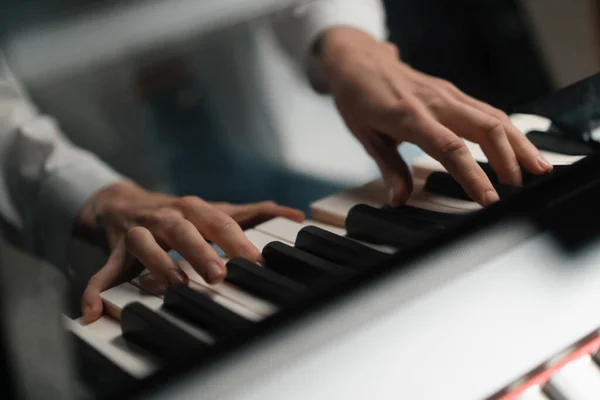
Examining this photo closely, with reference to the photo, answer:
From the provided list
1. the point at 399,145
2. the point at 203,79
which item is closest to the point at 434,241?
the point at 399,145

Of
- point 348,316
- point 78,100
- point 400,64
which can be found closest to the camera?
point 78,100

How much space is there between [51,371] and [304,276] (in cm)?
20

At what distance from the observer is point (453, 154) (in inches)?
24.6

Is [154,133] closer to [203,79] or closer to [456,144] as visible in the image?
[203,79]

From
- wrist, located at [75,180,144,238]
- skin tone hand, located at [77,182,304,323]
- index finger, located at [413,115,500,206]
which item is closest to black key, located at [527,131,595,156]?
index finger, located at [413,115,500,206]

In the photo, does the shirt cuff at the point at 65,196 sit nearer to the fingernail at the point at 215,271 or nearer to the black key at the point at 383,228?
the fingernail at the point at 215,271

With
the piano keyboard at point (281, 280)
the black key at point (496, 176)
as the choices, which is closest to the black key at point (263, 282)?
the piano keyboard at point (281, 280)

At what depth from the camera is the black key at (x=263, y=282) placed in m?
0.52

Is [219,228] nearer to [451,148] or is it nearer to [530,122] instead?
[451,148]

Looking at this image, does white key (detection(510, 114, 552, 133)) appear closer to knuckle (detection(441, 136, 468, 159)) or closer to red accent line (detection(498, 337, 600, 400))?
knuckle (detection(441, 136, 468, 159))

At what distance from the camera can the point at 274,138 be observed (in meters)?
0.52

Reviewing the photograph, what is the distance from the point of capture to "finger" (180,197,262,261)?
1.65ft

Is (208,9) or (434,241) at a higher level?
(208,9)

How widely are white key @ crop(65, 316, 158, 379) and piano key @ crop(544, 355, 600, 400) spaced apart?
342 millimetres
